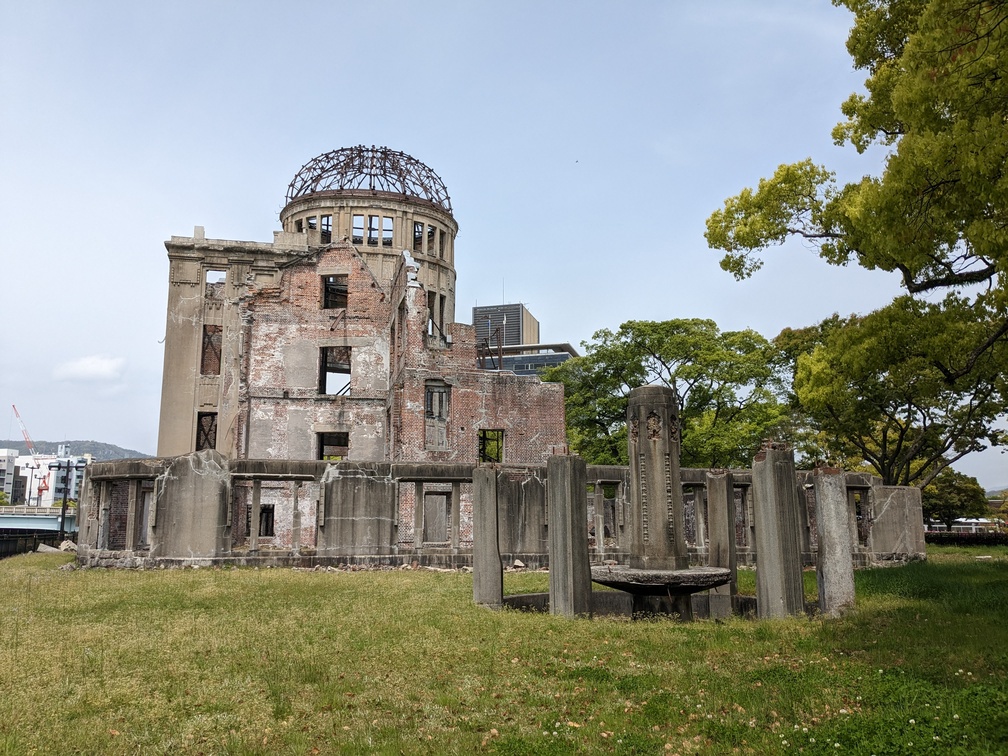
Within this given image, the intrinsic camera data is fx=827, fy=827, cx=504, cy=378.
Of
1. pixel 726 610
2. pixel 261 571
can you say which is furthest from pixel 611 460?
pixel 726 610

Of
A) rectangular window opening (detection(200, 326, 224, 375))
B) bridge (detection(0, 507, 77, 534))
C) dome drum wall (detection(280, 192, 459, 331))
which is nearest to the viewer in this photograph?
rectangular window opening (detection(200, 326, 224, 375))

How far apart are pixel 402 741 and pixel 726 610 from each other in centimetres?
780

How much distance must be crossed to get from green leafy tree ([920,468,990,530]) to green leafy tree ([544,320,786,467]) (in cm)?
1752

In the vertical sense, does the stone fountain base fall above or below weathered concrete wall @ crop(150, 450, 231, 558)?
below

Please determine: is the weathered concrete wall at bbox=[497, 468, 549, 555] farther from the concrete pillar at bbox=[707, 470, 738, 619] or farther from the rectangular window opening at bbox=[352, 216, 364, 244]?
the rectangular window opening at bbox=[352, 216, 364, 244]

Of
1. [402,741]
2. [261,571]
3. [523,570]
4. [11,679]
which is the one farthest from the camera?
[523,570]

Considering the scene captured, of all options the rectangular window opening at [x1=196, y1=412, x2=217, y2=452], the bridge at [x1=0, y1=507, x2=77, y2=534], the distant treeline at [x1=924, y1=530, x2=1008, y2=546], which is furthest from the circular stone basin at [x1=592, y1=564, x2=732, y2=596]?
Answer: the bridge at [x1=0, y1=507, x2=77, y2=534]

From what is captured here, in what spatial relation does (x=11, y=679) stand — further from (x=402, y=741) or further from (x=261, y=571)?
(x=261, y=571)

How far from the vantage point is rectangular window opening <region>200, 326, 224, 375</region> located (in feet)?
125

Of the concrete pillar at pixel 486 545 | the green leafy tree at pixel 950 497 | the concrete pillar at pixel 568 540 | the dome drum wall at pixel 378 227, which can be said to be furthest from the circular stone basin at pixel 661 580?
the green leafy tree at pixel 950 497

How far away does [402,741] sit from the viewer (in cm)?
539

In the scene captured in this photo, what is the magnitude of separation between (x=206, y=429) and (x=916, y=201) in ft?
107

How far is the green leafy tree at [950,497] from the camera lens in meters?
45.3

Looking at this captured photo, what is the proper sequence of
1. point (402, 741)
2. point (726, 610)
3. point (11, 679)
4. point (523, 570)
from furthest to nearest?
1. point (523, 570)
2. point (726, 610)
3. point (11, 679)
4. point (402, 741)
